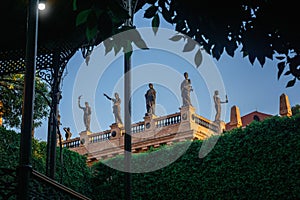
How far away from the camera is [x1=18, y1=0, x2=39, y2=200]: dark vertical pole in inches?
164

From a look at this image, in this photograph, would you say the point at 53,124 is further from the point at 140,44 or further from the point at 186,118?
the point at 186,118

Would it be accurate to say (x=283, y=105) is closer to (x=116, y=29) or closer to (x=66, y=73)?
(x=66, y=73)

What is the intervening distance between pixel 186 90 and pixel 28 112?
81.0 feet

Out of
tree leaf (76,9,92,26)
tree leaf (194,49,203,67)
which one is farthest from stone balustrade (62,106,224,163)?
tree leaf (76,9,92,26)

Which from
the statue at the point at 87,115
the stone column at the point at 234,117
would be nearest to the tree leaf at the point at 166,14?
the statue at the point at 87,115

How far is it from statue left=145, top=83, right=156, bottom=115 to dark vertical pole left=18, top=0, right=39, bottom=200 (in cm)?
2458

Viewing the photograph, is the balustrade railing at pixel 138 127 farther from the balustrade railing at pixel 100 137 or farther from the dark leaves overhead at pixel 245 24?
the dark leaves overhead at pixel 245 24

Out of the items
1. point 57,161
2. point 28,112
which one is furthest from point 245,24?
point 57,161

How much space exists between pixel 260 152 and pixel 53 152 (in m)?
7.12

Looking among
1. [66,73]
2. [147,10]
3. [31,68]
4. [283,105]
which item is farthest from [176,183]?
[283,105]

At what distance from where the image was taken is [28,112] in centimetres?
430

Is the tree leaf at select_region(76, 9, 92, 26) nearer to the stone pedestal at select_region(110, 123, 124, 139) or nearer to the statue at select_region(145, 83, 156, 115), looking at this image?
the statue at select_region(145, 83, 156, 115)

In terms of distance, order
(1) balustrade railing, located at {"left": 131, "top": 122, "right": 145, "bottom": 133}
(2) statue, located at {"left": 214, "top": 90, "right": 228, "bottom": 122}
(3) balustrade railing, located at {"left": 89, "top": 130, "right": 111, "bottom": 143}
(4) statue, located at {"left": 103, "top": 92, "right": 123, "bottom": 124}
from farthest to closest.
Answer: (3) balustrade railing, located at {"left": 89, "top": 130, "right": 111, "bottom": 143} < (4) statue, located at {"left": 103, "top": 92, "right": 123, "bottom": 124} < (1) balustrade railing, located at {"left": 131, "top": 122, "right": 145, "bottom": 133} < (2) statue, located at {"left": 214, "top": 90, "right": 228, "bottom": 122}

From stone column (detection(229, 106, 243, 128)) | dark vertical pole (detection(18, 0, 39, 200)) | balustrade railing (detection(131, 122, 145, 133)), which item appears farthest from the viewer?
stone column (detection(229, 106, 243, 128))
